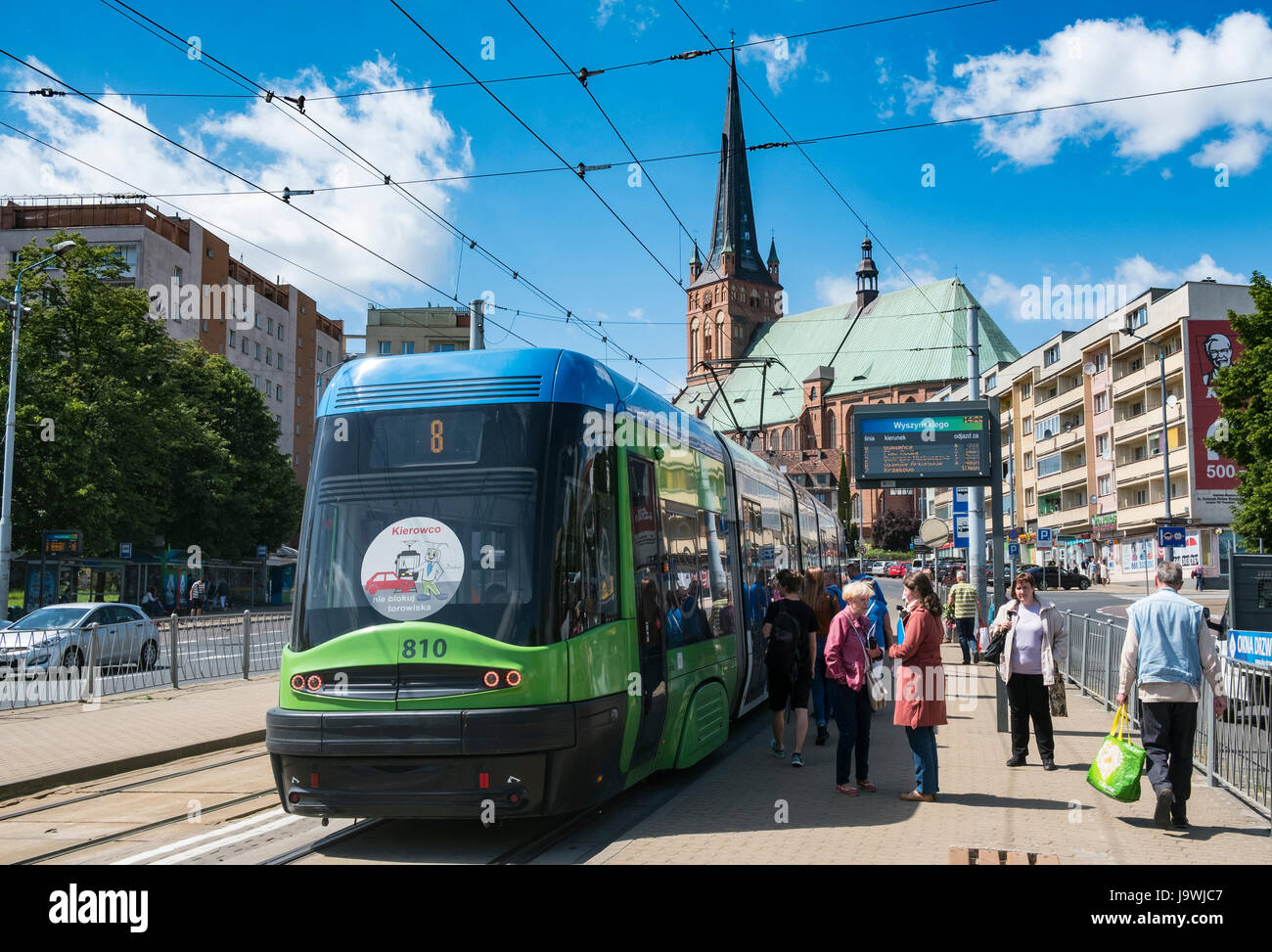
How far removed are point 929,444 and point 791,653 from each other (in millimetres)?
3815

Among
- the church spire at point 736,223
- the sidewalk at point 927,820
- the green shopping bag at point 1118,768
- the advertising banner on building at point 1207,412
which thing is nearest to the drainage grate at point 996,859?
the sidewalk at point 927,820

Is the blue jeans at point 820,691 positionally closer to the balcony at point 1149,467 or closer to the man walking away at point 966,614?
the man walking away at point 966,614

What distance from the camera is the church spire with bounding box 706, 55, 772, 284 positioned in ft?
354

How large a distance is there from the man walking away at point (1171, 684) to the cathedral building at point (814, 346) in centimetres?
9628

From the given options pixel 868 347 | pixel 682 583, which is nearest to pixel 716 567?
pixel 682 583

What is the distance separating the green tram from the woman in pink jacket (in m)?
1.50

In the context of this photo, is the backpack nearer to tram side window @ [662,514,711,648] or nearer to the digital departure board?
tram side window @ [662,514,711,648]

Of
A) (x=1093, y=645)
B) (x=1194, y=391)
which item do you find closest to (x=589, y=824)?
(x=1093, y=645)

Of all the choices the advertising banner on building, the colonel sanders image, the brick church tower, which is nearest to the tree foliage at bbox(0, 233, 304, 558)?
the advertising banner on building

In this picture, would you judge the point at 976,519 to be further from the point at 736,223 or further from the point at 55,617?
the point at 736,223

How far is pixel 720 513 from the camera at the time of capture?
11234mm

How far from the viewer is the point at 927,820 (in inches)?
305
